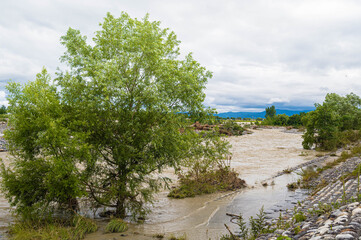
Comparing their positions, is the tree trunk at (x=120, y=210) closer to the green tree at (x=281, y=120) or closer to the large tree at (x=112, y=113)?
the large tree at (x=112, y=113)

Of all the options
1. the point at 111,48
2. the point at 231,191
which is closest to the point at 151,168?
the point at 111,48

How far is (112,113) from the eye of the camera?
37.7 feet

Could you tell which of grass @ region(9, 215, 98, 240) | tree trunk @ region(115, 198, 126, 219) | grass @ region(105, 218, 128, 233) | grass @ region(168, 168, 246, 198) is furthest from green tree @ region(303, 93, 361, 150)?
grass @ region(9, 215, 98, 240)

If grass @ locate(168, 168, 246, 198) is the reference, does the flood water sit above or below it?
below

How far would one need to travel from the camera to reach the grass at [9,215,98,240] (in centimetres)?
928

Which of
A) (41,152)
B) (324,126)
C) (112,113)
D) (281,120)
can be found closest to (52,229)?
(41,152)

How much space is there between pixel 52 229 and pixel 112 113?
456 centimetres

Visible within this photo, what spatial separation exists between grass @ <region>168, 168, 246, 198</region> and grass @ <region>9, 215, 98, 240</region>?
658 centimetres

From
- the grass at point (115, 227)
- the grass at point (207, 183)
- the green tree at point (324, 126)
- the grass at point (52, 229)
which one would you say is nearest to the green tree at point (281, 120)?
the green tree at point (324, 126)

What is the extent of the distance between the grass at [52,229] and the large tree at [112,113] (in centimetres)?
86

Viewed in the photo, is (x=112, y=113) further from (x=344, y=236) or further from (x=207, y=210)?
(x=344, y=236)

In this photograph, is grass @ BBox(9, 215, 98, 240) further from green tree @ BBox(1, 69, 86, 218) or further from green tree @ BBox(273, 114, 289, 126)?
green tree @ BBox(273, 114, 289, 126)

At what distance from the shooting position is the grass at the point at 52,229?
9.28 meters

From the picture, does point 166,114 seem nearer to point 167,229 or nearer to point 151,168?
point 151,168
